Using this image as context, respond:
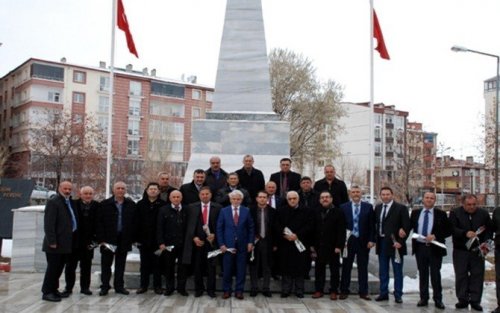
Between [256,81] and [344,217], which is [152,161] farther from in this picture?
[344,217]

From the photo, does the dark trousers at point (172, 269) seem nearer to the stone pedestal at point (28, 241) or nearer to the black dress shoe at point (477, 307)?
the stone pedestal at point (28, 241)

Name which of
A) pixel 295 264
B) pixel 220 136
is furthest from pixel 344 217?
pixel 220 136

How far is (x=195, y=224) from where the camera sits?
8.23m

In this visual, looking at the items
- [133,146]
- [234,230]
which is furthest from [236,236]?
[133,146]

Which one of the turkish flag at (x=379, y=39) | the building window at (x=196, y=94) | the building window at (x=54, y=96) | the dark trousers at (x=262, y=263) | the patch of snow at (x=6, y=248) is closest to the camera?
the dark trousers at (x=262, y=263)

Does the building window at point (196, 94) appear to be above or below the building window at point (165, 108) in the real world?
above

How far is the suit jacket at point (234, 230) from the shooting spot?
8.09m

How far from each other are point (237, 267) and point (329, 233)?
1497 mm

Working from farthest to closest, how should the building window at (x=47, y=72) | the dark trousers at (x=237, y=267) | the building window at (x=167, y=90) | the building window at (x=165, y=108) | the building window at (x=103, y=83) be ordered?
the building window at (x=167, y=90) < the building window at (x=165, y=108) < the building window at (x=103, y=83) < the building window at (x=47, y=72) < the dark trousers at (x=237, y=267)

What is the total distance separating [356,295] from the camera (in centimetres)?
868

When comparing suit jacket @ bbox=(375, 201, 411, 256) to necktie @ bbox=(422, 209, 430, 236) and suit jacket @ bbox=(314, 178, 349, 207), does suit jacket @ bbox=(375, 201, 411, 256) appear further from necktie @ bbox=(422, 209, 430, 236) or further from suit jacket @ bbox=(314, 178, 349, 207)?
suit jacket @ bbox=(314, 178, 349, 207)

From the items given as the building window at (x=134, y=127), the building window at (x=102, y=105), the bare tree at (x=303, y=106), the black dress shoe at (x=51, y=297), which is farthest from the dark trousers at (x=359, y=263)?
the building window at (x=134, y=127)

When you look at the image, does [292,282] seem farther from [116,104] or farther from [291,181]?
[116,104]

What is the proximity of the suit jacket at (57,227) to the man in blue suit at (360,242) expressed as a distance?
4.22 meters
